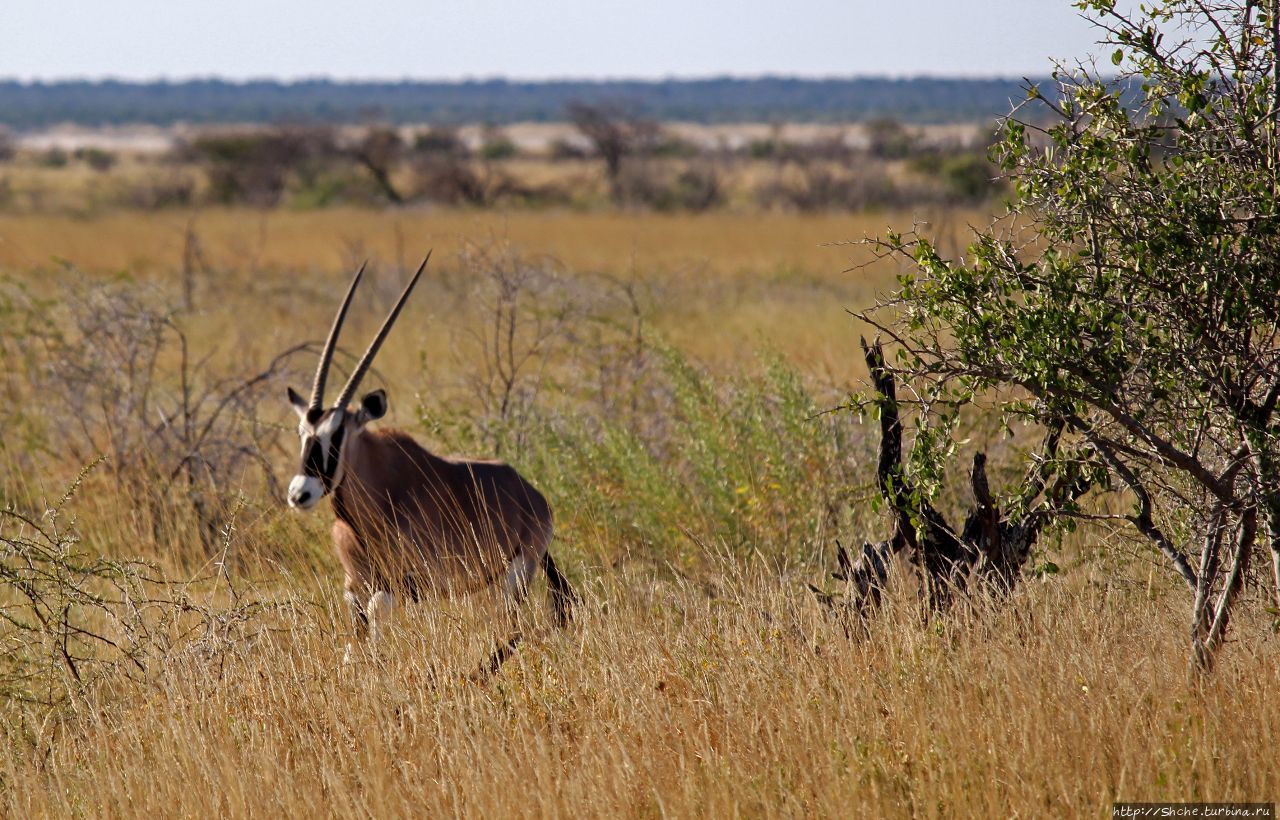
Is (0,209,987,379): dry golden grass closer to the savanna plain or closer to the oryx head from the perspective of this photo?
the savanna plain

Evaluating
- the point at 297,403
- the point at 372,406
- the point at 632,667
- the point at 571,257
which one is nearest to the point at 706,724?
the point at 632,667

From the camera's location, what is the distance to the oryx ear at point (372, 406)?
18.0 ft

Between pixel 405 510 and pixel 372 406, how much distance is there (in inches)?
17.8

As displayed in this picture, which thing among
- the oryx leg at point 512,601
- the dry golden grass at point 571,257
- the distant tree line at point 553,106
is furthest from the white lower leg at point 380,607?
the distant tree line at point 553,106

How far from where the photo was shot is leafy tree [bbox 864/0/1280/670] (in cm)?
379

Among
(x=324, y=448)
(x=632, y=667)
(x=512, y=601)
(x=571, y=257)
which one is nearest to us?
(x=632, y=667)

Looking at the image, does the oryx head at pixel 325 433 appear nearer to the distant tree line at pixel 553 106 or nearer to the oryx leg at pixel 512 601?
the oryx leg at pixel 512 601

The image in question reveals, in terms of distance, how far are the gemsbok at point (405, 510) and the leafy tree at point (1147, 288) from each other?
191cm

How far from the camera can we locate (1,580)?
459 cm

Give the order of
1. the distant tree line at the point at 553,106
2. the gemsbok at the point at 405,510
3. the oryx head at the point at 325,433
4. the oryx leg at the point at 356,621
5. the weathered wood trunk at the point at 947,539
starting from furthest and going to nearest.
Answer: the distant tree line at the point at 553,106
the gemsbok at the point at 405,510
the oryx head at the point at 325,433
the oryx leg at the point at 356,621
the weathered wood trunk at the point at 947,539

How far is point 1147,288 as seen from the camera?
400 cm

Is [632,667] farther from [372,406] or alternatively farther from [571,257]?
[571,257]

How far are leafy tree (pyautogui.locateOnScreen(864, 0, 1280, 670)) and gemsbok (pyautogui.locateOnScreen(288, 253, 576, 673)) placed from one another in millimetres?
1914

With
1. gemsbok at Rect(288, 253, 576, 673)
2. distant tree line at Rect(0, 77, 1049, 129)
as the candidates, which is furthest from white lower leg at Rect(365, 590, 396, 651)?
distant tree line at Rect(0, 77, 1049, 129)
